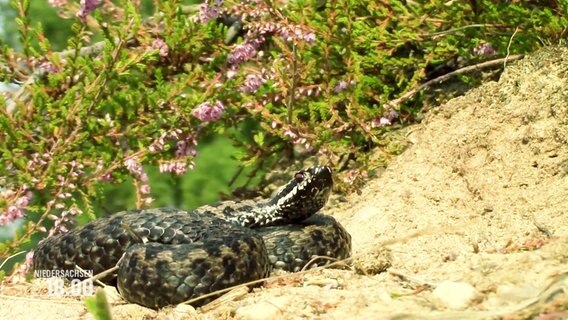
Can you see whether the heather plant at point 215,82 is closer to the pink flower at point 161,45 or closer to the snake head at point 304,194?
the pink flower at point 161,45

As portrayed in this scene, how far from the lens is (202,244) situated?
5449mm

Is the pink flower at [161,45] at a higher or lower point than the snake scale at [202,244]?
higher

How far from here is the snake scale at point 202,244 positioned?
5332mm

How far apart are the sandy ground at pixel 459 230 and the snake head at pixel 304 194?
41 centimetres

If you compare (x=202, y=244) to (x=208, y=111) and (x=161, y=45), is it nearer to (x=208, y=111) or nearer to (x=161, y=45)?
(x=208, y=111)

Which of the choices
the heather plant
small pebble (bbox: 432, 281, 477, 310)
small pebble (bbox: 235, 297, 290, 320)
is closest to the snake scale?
small pebble (bbox: 235, 297, 290, 320)

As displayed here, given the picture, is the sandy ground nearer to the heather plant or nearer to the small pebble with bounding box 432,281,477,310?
the small pebble with bounding box 432,281,477,310

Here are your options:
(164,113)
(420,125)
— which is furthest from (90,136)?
(420,125)

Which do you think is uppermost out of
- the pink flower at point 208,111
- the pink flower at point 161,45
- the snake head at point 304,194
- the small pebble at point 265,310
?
the pink flower at point 161,45

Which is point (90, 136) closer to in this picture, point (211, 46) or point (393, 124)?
point (211, 46)

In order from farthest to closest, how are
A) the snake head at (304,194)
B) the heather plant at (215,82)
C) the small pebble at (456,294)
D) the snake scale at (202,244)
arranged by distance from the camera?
the heather plant at (215,82), the snake head at (304,194), the snake scale at (202,244), the small pebble at (456,294)

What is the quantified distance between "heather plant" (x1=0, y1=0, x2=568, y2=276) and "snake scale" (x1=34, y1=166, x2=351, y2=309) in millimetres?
975

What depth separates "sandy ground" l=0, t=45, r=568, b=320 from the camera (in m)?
4.32

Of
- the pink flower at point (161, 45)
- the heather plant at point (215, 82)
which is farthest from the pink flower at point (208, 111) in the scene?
the pink flower at point (161, 45)
